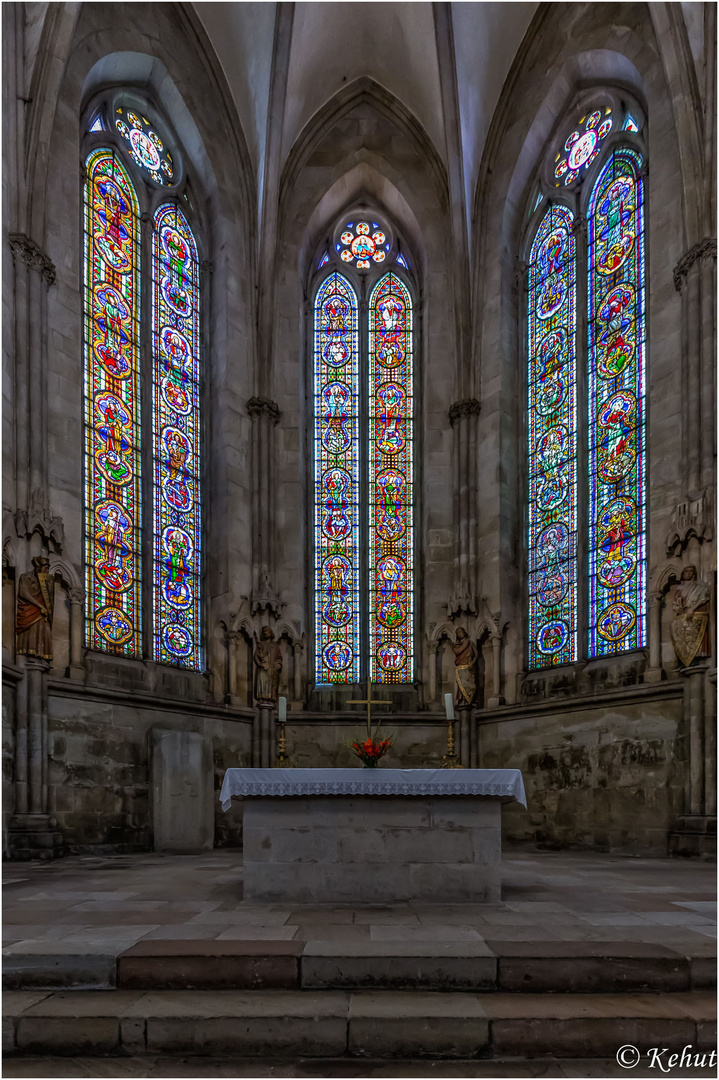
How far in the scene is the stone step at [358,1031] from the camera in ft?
15.3

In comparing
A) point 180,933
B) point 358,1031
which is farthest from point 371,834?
point 358,1031

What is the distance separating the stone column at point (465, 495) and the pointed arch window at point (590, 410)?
Result: 1.10 metres

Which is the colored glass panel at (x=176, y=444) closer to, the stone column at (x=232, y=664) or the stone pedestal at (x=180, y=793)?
the stone column at (x=232, y=664)

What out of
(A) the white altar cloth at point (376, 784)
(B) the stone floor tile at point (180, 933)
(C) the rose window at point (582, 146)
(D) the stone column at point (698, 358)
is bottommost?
(B) the stone floor tile at point (180, 933)

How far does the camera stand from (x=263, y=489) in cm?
1733

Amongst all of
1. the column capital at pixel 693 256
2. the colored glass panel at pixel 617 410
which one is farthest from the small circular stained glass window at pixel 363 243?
the column capital at pixel 693 256

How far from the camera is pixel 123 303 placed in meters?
15.6

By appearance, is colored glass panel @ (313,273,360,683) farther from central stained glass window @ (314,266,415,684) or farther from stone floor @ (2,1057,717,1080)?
stone floor @ (2,1057,717,1080)

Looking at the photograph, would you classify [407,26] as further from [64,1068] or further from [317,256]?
[64,1068]

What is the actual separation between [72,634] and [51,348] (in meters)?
4.25

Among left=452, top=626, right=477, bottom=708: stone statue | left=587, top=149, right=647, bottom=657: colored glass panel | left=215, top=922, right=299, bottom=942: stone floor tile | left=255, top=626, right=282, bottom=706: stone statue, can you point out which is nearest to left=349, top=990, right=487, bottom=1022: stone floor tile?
left=215, top=922, right=299, bottom=942: stone floor tile

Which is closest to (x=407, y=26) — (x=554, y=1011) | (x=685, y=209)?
(x=685, y=209)

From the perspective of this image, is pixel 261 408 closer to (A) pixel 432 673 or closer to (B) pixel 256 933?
(A) pixel 432 673

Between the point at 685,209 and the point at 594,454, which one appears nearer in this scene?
the point at 685,209
